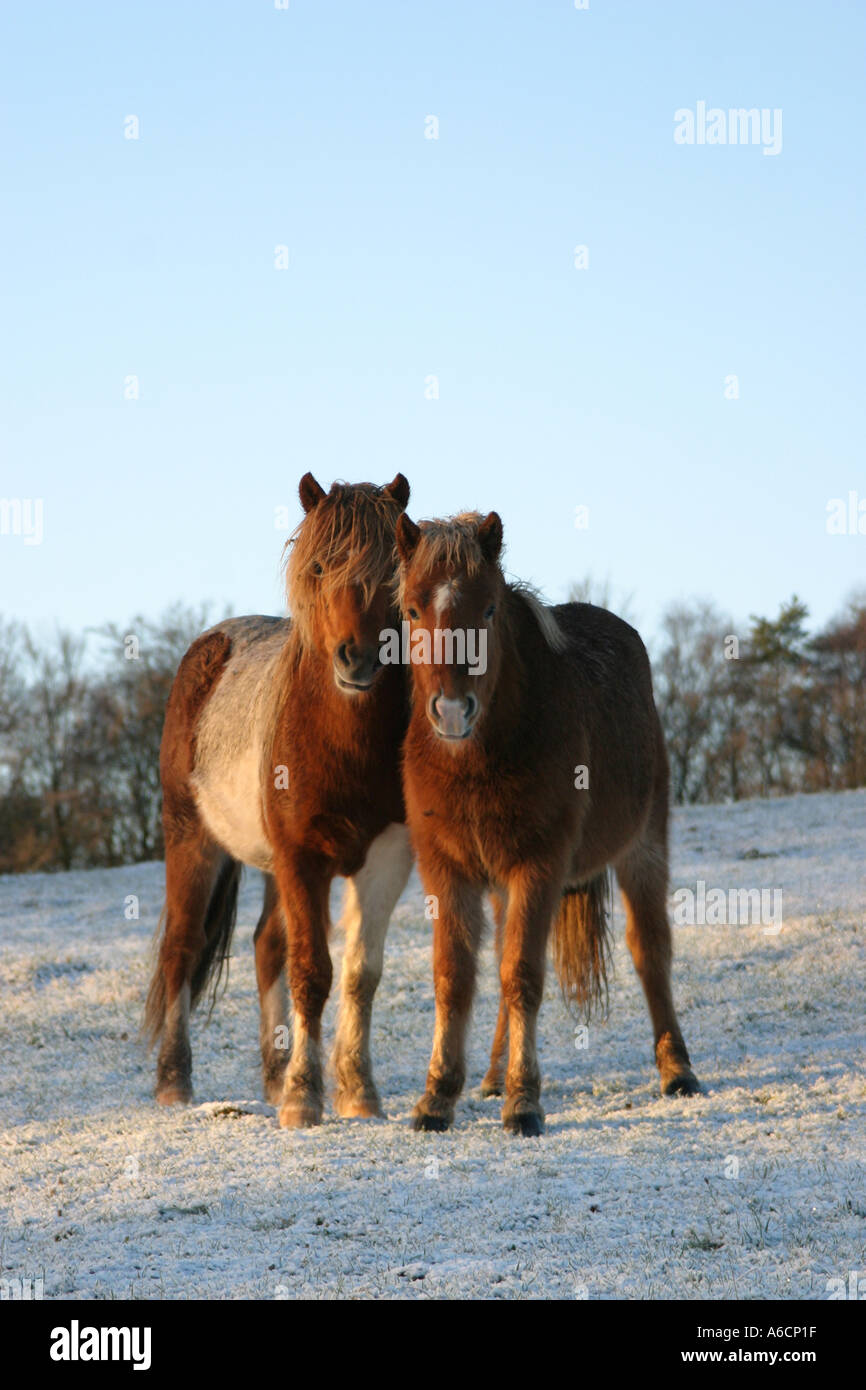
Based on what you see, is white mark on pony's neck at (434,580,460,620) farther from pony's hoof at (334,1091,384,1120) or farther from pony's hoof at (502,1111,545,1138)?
pony's hoof at (334,1091,384,1120)

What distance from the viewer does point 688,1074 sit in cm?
759

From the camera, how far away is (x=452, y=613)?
6.25 meters

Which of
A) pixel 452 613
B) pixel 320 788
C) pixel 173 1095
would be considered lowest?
pixel 173 1095

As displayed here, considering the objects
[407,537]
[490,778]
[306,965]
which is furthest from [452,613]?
[306,965]

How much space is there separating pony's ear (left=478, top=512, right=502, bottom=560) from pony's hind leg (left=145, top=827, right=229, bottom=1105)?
335 centimetres

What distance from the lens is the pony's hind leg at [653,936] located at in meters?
7.83

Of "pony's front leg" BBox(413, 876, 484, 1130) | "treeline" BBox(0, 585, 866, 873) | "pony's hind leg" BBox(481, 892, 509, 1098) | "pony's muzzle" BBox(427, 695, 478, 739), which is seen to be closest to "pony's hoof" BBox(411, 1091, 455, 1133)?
"pony's front leg" BBox(413, 876, 484, 1130)

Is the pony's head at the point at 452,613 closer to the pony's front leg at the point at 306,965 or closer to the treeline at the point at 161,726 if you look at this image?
the pony's front leg at the point at 306,965

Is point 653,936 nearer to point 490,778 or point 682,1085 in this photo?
point 682,1085

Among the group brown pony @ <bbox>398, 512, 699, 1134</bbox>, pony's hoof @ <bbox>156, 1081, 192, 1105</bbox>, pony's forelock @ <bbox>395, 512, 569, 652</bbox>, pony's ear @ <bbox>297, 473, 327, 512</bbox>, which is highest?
pony's ear @ <bbox>297, 473, 327, 512</bbox>

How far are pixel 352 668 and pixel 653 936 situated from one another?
2848 mm

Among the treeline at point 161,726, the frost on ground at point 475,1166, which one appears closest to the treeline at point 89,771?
the treeline at point 161,726

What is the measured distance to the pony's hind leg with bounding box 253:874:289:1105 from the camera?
831 cm

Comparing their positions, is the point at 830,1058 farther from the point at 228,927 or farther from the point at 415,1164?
the point at 228,927
